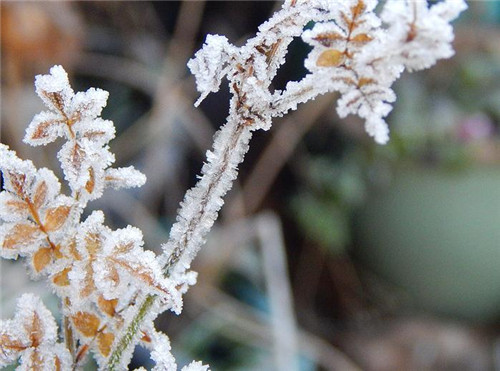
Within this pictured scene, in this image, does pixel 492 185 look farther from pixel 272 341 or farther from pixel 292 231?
pixel 272 341

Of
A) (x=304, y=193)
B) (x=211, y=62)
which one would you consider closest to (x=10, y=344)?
(x=211, y=62)

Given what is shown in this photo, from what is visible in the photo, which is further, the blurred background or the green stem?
the blurred background

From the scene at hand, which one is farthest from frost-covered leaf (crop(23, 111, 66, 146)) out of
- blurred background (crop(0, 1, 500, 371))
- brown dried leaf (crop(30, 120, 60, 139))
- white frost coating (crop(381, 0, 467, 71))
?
blurred background (crop(0, 1, 500, 371))

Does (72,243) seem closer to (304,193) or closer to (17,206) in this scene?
(17,206)

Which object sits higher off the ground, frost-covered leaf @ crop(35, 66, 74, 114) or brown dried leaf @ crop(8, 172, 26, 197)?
frost-covered leaf @ crop(35, 66, 74, 114)

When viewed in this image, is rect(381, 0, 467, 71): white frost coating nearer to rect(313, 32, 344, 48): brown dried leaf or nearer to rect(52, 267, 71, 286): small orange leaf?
rect(313, 32, 344, 48): brown dried leaf

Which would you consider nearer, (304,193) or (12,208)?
(12,208)

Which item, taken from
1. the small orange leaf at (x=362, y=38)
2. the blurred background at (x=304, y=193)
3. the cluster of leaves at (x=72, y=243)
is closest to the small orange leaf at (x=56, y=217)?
the cluster of leaves at (x=72, y=243)
